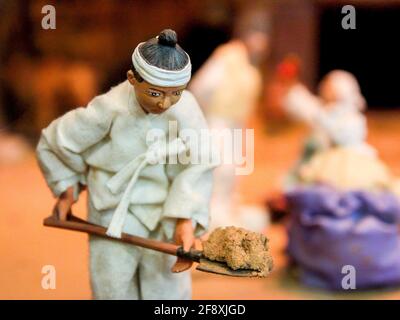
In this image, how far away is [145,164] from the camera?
1.15 m

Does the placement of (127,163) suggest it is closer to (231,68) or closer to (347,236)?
(347,236)

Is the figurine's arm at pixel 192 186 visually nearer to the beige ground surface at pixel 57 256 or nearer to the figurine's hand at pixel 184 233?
the figurine's hand at pixel 184 233

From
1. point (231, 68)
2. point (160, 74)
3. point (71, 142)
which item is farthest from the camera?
point (231, 68)

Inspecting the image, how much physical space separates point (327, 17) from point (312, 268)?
5.62 feet

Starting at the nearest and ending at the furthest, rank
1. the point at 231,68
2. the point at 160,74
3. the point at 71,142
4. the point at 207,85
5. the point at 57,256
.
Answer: the point at 160,74, the point at 71,142, the point at 57,256, the point at 207,85, the point at 231,68

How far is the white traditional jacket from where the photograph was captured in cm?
113

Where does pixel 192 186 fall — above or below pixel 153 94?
below

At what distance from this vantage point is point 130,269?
1.20 metres

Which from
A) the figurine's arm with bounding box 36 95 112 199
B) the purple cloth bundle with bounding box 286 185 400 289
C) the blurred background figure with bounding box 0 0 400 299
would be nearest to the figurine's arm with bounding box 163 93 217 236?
the figurine's arm with bounding box 36 95 112 199

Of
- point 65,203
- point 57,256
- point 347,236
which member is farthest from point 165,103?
point 347,236

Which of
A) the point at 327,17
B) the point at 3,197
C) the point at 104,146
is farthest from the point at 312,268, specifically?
the point at 327,17

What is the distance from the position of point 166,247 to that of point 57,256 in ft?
1.09

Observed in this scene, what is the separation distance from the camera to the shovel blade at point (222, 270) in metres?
1.07

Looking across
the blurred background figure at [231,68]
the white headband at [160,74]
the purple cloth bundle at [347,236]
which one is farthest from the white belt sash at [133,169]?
the blurred background figure at [231,68]
